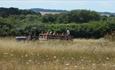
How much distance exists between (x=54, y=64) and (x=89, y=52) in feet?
5.92

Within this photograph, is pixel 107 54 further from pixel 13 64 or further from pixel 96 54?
pixel 13 64

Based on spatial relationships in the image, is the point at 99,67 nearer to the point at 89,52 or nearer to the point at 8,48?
the point at 89,52

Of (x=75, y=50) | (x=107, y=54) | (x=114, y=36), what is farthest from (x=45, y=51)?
(x=114, y=36)

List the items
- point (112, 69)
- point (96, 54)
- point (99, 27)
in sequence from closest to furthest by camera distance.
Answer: point (112, 69) < point (96, 54) < point (99, 27)

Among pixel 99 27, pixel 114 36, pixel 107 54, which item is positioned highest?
pixel 107 54

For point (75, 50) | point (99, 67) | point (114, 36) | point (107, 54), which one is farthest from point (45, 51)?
point (114, 36)

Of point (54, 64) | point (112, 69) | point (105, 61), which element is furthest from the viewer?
point (105, 61)

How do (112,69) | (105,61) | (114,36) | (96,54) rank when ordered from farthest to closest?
(114,36), (96,54), (105,61), (112,69)

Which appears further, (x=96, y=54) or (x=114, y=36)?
(x=114, y=36)

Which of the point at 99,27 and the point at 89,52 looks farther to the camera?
the point at 99,27

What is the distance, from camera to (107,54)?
852cm

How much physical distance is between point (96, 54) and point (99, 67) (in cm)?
179

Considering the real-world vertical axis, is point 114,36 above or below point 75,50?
below

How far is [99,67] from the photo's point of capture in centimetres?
657
